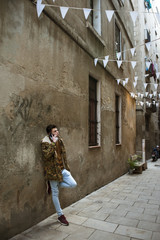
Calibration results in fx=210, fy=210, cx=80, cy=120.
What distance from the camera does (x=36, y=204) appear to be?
3.84 m

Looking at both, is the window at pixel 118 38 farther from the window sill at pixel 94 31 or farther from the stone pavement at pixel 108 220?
the stone pavement at pixel 108 220

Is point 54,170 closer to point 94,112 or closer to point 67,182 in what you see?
point 67,182

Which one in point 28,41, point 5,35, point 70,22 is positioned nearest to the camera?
point 5,35

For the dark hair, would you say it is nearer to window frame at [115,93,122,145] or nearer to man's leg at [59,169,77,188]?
man's leg at [59,169,77,188]

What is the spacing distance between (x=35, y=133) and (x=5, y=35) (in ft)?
5.57

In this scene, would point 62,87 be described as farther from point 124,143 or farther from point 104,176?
point 124,143

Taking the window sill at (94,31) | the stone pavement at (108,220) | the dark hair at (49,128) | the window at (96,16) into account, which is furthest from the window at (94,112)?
the dark hair at (49,128)

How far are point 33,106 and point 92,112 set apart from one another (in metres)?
3.24

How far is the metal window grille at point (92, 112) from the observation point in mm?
6662

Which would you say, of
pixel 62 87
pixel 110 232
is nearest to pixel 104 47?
pixel 62 87

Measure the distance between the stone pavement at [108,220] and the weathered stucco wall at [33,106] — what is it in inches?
10.9

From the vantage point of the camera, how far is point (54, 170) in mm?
3777

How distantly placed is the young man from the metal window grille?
2784mm

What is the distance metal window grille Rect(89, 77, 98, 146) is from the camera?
6.66m
